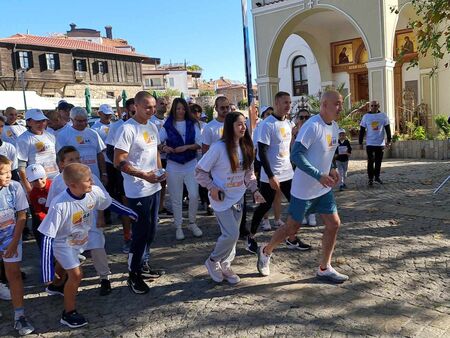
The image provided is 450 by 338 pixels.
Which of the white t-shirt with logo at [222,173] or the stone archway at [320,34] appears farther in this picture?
the stone archway at [320,34]

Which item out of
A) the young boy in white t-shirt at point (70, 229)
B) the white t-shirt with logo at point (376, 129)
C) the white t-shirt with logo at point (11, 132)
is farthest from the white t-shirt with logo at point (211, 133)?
the white t-shirt with logo at point (376, 129)

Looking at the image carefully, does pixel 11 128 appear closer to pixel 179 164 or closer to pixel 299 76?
pixel 179 164

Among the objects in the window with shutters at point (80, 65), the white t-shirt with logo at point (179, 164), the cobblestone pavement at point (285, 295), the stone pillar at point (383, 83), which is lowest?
the cobblestone pavement at point (285, 295)

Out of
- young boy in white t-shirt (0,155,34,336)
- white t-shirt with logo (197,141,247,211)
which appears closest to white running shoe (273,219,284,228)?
white t-shirt with logo (197,141,247,211)

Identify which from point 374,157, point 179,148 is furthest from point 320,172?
point 374,157

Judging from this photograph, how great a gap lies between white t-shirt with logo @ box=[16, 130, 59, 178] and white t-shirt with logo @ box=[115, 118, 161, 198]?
184 cm

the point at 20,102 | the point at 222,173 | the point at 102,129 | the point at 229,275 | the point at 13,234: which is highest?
the point at 20,102

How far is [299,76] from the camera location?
910 inches

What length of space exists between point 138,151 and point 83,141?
6.67 feet

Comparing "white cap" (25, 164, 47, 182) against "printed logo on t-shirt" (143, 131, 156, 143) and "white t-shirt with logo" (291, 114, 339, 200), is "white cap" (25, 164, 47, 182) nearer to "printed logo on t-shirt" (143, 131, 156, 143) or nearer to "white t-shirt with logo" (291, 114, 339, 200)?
"printed logo on t-shirt" (143, 131, 156, 143)

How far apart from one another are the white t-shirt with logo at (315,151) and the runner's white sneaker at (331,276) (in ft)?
2.55

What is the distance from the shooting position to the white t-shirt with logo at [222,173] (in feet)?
13.7

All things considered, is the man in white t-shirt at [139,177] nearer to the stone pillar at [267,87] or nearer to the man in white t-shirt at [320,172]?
the man in white t-shirt at [320,172]

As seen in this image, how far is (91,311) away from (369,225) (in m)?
4.00
